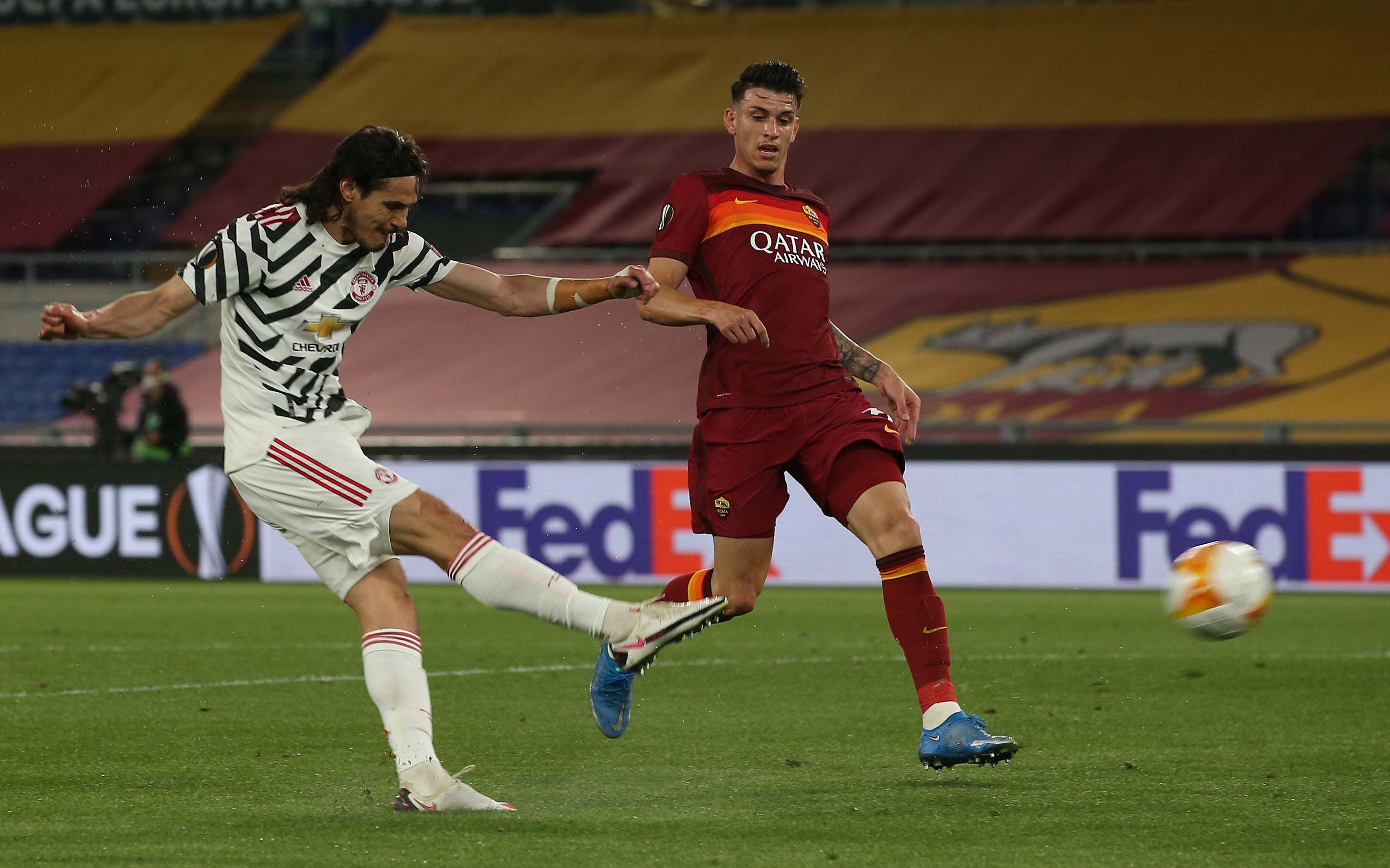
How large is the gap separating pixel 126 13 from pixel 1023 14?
38.2 ft

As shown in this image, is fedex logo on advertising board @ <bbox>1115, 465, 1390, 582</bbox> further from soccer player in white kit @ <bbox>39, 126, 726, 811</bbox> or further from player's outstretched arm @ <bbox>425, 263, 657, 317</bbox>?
soccer player in white kit @ <bbox>39, 126, 726, 811</bbox>

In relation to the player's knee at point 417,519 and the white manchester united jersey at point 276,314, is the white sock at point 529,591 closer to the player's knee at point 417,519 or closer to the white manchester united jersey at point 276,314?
the player's knee at point 417,519

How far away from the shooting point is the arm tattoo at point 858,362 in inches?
225

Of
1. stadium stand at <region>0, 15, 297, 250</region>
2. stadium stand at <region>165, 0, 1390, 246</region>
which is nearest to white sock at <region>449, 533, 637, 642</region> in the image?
stadium stand at <region>165, 0, 1390, 246</region>

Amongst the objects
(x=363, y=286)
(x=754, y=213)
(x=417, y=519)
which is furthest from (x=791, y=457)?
(x=363, y=286)

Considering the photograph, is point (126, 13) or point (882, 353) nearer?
point (882, 353)

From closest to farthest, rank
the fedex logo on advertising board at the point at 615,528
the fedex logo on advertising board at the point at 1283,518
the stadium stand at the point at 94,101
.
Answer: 1. the fedex logo on advertising board at the point at 1283,518
2. the fedex logo on advertising board at the point at 615,528
3. the stadium stand at the point at 94,101

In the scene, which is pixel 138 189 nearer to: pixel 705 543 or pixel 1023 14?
pixel 1023 14

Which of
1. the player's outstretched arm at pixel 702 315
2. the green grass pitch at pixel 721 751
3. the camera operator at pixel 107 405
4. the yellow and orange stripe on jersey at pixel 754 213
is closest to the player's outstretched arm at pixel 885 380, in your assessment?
the yellow and orange stripe on jersey at pixel 754 213

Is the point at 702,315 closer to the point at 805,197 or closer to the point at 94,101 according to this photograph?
the point at 805,197

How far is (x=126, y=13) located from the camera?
23906 mm

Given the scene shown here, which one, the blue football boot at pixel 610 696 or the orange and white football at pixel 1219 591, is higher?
the orange and white football at pixel 1219 591

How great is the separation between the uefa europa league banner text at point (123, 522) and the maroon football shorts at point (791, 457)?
8.85 meters

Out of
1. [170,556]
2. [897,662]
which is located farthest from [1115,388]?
[897,662]
